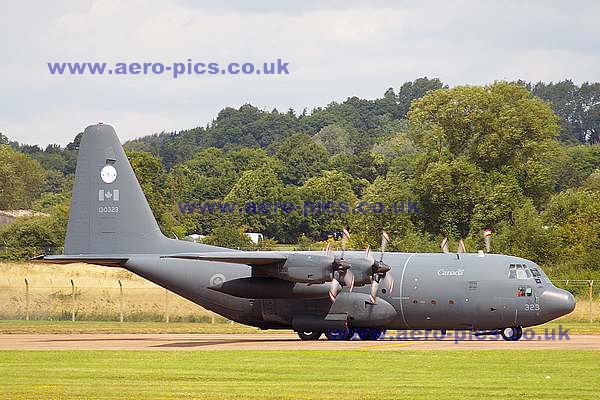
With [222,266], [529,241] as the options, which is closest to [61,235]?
[529,241]

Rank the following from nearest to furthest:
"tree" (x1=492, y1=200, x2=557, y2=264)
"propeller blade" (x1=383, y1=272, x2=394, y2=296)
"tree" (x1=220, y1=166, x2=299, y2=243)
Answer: "propeller blade" (x1=383, y1=272, x2=394, y2=296), "tree" (x1=492, y1=200, x2=557, y2=264), "tree" (x1=220, y1=166, x2=299, y2=243)

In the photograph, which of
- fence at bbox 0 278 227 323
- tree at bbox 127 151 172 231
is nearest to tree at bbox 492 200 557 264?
fence at bbox 0 278 227 323

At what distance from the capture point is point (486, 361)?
99.7 feet

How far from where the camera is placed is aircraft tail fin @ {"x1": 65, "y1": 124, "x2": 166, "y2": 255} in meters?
43.6

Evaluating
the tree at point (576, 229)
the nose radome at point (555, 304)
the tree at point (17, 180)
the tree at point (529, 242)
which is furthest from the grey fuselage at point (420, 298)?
the tree at point (17, 180)

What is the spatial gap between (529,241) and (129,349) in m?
33.0

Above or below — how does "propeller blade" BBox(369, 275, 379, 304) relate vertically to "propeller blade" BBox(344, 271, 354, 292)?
below

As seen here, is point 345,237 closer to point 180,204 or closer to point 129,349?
point 129,349

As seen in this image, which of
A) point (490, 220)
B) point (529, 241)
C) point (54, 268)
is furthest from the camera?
point (490, 220)

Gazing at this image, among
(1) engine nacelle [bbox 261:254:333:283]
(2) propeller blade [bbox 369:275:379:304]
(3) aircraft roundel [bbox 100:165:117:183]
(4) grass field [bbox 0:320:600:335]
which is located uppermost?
(3) aircraft roundel [bbox 100:165:117:183]

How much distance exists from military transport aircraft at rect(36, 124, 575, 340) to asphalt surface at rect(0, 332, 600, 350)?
846 millimetres

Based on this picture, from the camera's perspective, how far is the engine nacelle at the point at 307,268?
38.7 metres

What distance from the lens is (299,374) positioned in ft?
89.8

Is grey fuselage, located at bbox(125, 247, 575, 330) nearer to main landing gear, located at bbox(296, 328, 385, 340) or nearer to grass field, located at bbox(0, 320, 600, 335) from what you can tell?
main landing gear, located at bbox(296, 328, 385, 340)
